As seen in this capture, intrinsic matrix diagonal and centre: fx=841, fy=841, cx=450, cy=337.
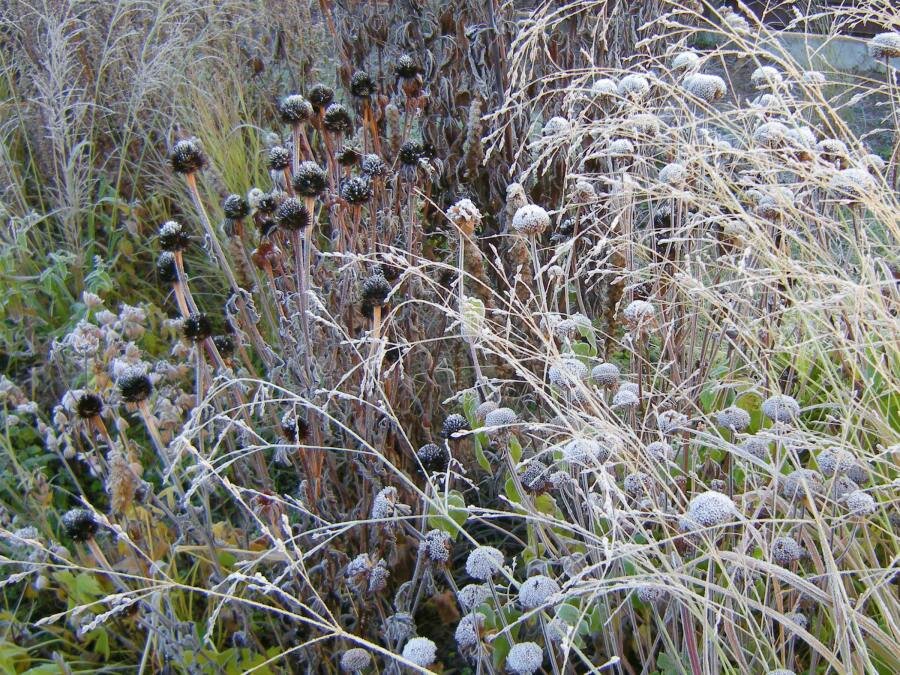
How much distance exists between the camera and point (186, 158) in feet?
5.84

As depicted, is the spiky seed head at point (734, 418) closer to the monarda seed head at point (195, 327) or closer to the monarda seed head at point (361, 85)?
the monarda seed head at point (195, 327)

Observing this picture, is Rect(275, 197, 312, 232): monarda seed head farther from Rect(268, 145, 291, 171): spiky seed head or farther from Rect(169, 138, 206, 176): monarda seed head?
Rect(268, 145, 291, 171): spiky seed head

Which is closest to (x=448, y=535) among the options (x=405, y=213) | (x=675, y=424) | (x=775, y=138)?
(x=675, y=424)

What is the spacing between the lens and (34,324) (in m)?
2.80

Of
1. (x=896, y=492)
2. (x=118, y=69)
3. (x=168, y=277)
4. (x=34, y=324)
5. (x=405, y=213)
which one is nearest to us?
(x=896, y=492)

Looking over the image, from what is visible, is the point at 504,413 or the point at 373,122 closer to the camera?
the point at 504,413

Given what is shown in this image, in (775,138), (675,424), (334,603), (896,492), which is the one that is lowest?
(334,603)

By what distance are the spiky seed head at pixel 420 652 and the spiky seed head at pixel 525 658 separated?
11 centimetres

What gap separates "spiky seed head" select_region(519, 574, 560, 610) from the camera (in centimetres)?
116

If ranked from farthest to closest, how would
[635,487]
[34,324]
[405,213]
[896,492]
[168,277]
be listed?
[34,324] < [405,213] < [168,277] < [896,492] < [635,487]

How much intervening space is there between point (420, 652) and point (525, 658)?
0.15 metres

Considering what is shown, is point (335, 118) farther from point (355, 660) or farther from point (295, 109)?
point (355, 660)

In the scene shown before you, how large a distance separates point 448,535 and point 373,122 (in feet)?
4.59

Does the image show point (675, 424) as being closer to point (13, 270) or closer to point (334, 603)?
point (334, 603)
